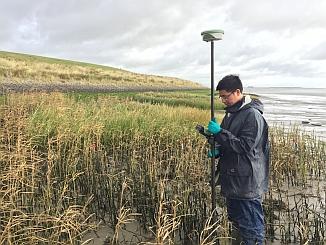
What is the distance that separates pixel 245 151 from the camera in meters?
3.92

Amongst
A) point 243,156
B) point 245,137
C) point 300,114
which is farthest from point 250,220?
point 300,114

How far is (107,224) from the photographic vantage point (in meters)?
5.20

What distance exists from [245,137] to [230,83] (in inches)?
22.9

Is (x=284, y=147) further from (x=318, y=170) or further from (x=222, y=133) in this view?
(x=222, y=133)

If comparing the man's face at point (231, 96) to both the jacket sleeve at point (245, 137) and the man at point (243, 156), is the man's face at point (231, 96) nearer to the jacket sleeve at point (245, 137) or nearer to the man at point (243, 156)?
the man at point (243, 156)

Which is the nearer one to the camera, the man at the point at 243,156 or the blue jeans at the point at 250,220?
the man at the point at 243,156

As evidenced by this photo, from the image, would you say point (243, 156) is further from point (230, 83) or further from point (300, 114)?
point (300, 114)

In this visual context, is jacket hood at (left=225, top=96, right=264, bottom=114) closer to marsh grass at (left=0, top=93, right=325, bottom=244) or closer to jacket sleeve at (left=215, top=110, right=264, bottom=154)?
jacket sleeve at (left=215, top=110, right=264, bottom=154)

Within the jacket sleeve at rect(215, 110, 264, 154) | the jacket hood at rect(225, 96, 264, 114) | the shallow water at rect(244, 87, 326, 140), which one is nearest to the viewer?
the jacket sleeve at rect(215, 110, 264, 154)

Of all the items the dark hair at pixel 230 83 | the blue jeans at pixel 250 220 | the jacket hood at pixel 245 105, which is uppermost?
the dark hair at pixel 230 83

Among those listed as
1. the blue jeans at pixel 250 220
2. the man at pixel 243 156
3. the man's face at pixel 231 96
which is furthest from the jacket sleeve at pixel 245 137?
the blue jeans at pixel 250 220

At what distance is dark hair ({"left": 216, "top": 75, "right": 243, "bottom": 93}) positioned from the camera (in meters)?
4.06

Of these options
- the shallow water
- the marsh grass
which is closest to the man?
the marsh grass

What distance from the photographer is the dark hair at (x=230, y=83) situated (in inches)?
160
